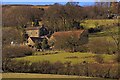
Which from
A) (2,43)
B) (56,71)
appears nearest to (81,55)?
(56,71)

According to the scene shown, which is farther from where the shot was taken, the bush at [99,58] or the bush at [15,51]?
the bush at [15,51]

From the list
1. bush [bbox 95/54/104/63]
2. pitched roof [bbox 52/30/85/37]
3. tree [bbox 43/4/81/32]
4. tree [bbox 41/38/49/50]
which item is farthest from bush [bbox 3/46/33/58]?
tree [bbox 43/4/81/32]

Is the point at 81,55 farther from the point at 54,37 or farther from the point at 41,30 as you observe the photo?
the point at 41,30

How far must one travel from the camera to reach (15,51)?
26.1 ft

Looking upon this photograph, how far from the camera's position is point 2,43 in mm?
8000

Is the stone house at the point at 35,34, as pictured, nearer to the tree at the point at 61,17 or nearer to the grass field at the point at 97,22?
the tree at the point at 61,17

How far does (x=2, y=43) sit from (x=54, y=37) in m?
2.08

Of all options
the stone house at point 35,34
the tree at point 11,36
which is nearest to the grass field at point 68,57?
the tree at point 11,36

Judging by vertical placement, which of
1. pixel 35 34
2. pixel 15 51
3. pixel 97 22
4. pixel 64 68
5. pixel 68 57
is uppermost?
pixel 97 22

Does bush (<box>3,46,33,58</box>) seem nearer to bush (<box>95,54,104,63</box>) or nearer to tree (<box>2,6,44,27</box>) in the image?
tree (<box>2,6,44,27</box>)

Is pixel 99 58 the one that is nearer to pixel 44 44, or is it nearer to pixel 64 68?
pixel 64 68

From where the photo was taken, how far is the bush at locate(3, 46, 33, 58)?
7.58 metres

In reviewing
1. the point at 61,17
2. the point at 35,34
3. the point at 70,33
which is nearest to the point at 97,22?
the point at 70,33

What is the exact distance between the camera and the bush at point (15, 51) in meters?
7.58
